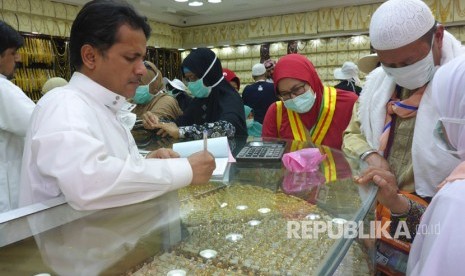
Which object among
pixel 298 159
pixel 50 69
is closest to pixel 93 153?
pixel 298 159

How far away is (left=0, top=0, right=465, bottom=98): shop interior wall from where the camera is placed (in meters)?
7.89

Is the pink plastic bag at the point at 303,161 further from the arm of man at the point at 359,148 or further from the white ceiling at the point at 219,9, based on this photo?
the white ceiling at the point at 219,9

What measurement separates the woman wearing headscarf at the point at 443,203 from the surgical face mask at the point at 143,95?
2.52 m

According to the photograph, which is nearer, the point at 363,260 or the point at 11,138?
the point at 363,260

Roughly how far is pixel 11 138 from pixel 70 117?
1.79 metres

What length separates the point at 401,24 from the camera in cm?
149

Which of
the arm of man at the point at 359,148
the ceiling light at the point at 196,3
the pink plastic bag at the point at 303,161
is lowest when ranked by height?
the pink plastic bag at the point at 303,161

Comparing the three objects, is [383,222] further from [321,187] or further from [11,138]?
[11,138]

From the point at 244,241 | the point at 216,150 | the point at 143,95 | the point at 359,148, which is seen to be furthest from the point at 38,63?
the point at 244,241

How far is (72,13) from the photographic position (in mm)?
8586

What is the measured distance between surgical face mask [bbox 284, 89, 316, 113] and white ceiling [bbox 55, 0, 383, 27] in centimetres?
752

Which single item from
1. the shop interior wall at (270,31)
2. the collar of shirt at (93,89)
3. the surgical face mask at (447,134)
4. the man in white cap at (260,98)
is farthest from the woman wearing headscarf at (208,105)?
the shop interior wall at (270,31)

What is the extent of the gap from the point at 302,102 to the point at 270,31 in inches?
321

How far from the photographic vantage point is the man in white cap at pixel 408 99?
1465 millimetres
